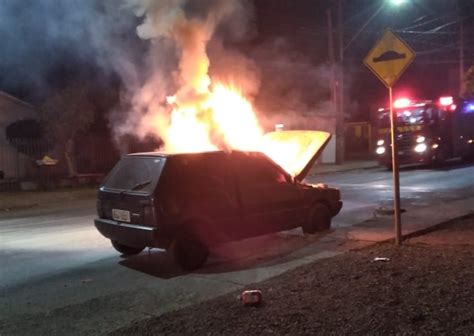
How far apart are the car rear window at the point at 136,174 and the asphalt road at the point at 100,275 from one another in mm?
1063

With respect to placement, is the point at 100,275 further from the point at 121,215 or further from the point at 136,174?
the point at 136,174

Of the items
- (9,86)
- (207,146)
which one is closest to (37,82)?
(9,86)

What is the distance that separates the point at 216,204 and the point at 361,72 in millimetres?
34671

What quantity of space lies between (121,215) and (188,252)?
1.01m

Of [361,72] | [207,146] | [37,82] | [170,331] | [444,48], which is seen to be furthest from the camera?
[361,72]

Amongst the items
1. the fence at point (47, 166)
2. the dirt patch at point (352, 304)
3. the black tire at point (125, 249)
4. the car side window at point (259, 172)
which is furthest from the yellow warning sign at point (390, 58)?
the fence at point (47, 166)

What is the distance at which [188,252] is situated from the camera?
24.4ft

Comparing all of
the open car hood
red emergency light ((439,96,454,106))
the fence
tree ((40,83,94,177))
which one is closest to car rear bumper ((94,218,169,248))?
the open car hood

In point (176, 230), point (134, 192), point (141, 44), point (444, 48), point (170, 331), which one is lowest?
point (170, 331)

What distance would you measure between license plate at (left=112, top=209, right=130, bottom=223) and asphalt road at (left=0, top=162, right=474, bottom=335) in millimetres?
644

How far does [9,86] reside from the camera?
2727cm

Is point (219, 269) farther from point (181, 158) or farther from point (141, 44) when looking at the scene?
point (141, 44)

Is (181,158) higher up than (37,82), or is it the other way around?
(37,82)

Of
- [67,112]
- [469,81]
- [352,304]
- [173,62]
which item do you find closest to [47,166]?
[67,112]
